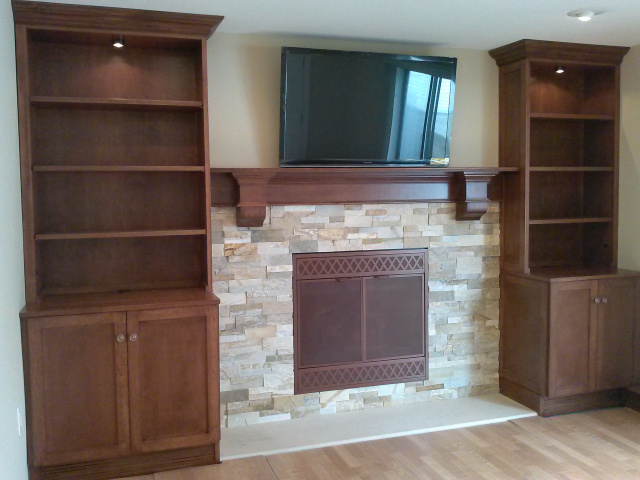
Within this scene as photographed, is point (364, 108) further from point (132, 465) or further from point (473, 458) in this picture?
point (132, 465)

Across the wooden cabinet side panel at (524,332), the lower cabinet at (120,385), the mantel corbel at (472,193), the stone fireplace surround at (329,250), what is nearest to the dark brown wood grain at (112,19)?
the stone fireplace surround at (329,250)

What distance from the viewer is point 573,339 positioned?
3.78 meters

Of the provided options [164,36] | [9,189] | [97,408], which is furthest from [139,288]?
[164,36]

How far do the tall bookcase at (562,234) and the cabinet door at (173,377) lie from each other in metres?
1.99

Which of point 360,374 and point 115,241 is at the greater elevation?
point 115,241

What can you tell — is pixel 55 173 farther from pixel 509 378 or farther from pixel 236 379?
pixel 509 378

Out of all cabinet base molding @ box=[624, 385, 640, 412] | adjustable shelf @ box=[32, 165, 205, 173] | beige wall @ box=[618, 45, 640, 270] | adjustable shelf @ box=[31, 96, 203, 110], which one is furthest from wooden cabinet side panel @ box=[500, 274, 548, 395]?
adjustable shelf @ box=[31, 96, 203, 110]

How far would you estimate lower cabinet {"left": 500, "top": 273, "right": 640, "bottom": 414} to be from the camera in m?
3.74

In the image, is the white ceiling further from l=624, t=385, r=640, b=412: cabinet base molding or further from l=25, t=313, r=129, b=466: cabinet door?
l=624, t=385, r=640, b=412: cabinet base molding

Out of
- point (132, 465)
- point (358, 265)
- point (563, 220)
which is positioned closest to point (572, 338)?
point (563, 220)

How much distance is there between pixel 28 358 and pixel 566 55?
349 centimetres

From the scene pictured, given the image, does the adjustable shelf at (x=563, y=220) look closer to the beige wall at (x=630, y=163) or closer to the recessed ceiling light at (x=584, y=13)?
the beige wall at (x=630, y=163)

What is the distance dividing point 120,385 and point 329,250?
1.42 metres

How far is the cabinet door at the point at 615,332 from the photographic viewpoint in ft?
12.6
